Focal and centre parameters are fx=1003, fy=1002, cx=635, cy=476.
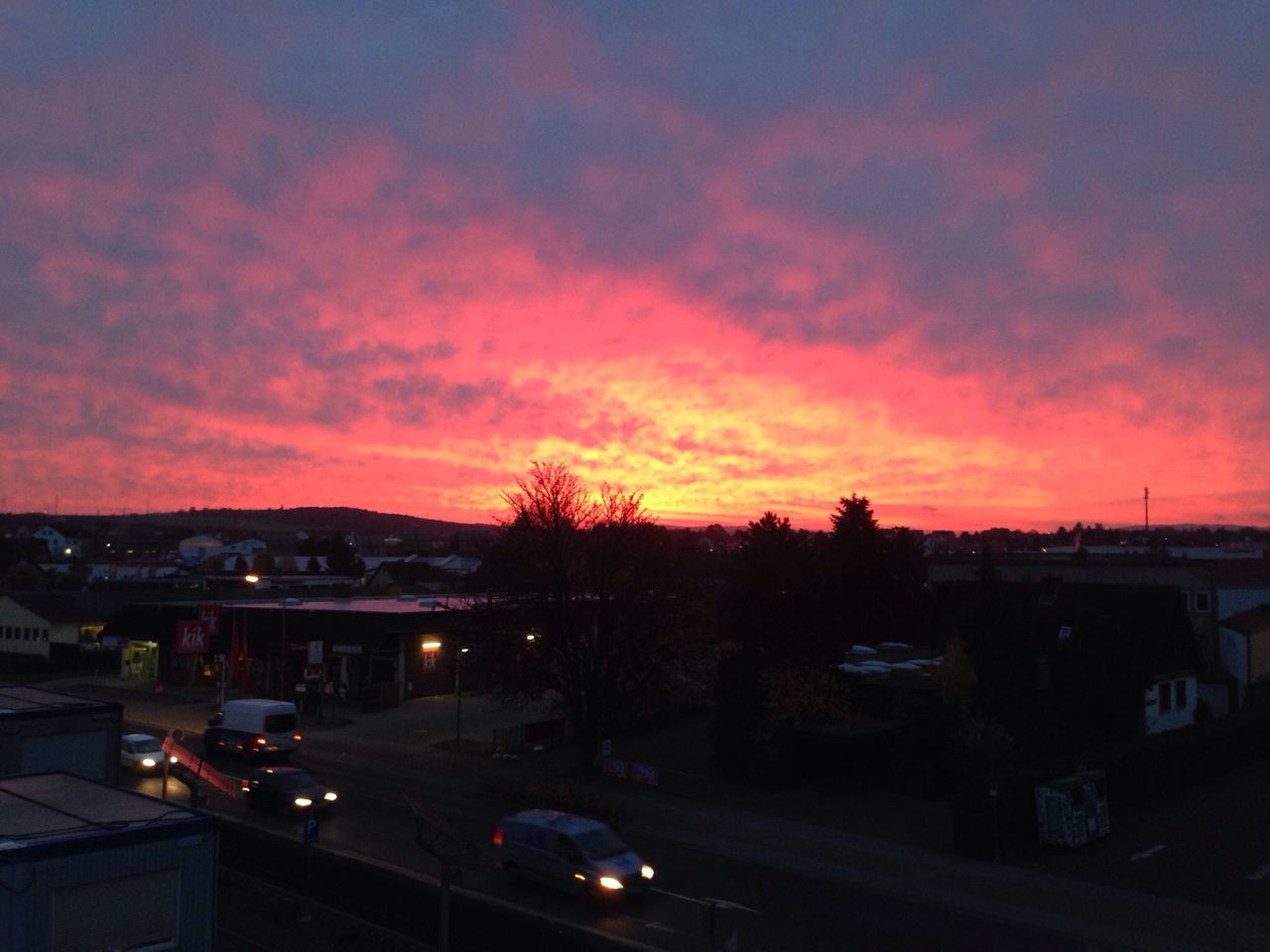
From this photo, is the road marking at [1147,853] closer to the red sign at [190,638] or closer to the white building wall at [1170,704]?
the white building wall at [1170,704]

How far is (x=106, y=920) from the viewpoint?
11547mm

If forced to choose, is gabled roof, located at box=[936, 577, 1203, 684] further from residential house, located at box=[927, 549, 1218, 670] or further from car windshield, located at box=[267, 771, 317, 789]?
car windshield, located at box=[267, 771, 317, 789]

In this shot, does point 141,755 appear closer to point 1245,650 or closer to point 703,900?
point 703,900

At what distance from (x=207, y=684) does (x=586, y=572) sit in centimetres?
3087

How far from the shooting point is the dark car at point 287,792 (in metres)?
25.9

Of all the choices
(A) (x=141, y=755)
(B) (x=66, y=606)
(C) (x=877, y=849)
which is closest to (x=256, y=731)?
(A) (x=141, y=755)

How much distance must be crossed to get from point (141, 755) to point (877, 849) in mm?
23354

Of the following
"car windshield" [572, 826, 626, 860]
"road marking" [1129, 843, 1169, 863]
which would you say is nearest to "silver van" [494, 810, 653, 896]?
"car windshield" [572, 826, 626, 860]

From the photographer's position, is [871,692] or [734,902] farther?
[871,692]

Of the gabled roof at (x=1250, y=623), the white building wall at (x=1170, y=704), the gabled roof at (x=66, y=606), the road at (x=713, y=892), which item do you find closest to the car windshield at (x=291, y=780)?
the road at (x=713, y=892)

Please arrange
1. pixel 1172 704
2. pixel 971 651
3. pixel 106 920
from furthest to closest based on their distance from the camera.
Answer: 1. pixel 1172 704
2. pixel 971 651
3. pixel 106 920

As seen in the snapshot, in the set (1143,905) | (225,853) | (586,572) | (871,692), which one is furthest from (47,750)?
(871,692)

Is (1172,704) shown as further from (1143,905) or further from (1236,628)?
(1143,905)

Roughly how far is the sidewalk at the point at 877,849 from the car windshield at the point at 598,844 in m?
4.62
